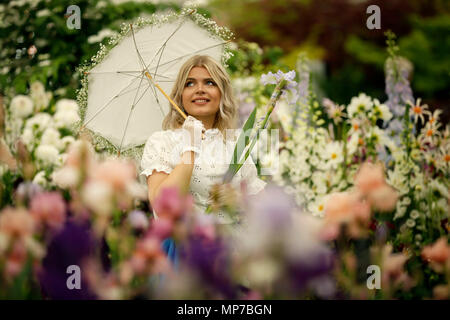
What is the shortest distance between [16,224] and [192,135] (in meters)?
1.11

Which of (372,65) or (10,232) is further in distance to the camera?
(372,65)

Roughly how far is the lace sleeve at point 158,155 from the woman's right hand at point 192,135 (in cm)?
15

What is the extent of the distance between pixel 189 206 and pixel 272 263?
0.14m

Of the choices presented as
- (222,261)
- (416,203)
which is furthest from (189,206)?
(416,203)

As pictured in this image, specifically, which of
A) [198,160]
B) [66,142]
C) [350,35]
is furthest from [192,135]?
[350,35]

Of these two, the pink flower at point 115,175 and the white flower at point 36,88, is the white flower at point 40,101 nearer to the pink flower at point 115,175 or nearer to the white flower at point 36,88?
the white flower at point 36,88

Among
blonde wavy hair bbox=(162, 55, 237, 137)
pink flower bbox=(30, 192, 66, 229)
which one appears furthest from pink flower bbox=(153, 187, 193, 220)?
blonde wavy hair bbox=(162, 55, 237, 137)

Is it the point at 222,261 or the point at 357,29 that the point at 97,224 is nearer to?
the point at 222,261

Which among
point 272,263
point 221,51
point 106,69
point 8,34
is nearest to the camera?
point 272,263

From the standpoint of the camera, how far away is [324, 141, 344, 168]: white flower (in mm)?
2398

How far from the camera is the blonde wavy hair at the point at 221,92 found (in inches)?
73.7

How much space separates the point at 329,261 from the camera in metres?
0.49

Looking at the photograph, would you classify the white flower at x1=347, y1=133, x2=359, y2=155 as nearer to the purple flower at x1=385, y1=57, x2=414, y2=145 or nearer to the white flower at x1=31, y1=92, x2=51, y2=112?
the purple flower at x1=385, y1=57, x2=414, y2=145

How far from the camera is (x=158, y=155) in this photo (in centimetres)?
175
